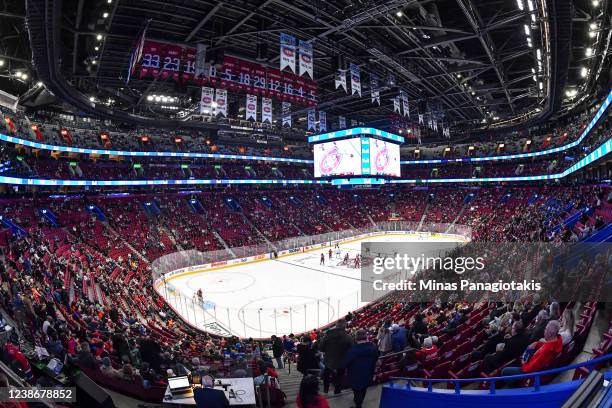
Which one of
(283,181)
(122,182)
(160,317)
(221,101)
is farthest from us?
(283,181)

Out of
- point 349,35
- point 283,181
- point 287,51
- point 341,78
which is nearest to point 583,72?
point 349,35

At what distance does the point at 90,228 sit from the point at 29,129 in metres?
Result: 8.20

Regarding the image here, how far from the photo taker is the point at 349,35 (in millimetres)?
17141

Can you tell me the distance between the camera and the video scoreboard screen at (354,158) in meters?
29.0

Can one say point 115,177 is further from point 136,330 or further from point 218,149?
point 136,330

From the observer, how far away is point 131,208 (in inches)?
1282

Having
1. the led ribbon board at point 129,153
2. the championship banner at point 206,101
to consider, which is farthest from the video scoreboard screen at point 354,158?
the championship banner at point 206,101

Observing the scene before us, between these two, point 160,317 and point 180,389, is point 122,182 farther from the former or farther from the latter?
point 180,389

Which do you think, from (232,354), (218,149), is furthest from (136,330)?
(218,149)

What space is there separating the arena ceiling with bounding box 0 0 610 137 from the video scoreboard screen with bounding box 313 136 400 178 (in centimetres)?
505

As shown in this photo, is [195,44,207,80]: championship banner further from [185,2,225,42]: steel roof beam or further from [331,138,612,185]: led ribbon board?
[331,138,612,185]: led ribbon board

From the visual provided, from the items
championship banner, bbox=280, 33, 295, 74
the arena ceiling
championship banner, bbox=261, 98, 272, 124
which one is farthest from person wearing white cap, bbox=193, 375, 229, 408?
championship banner, bbox=261, 98, 272, 124

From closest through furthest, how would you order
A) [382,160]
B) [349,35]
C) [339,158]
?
[349,35] → [339,158] → [382,160]

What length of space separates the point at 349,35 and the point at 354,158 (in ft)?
42.3
